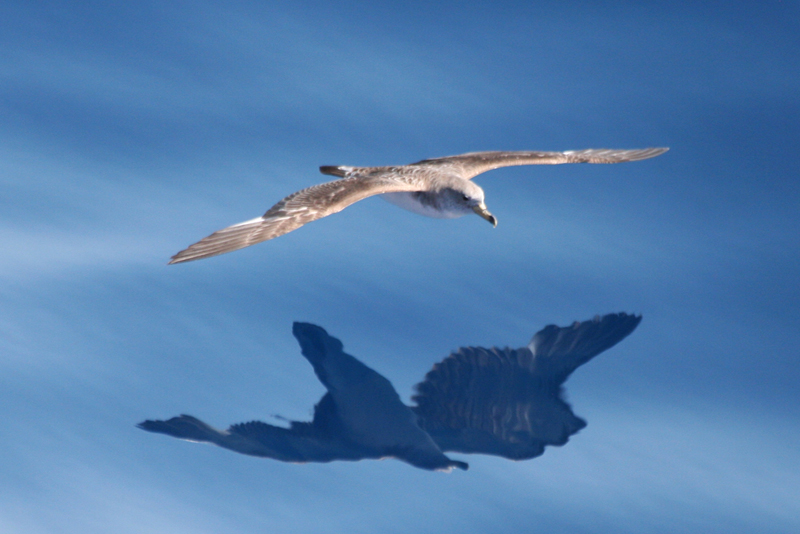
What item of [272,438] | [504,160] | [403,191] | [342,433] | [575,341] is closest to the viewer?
[272,438]

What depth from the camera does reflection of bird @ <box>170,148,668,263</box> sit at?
31.2 feet

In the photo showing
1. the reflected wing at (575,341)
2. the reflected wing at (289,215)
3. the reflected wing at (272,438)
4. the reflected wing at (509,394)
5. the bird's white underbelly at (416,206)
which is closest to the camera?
the reflected wing at (272,438)

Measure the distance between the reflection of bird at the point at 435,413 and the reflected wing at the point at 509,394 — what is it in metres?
0.01

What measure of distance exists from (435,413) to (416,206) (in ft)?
11.5

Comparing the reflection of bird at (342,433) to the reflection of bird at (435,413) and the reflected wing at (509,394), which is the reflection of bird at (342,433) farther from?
the reflected wing at (509,394)

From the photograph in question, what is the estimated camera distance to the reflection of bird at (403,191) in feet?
31.2

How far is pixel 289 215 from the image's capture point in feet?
31.9

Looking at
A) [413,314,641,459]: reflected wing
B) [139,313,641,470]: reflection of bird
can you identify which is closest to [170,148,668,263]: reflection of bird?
[139,313,641,470]: reflection of bird

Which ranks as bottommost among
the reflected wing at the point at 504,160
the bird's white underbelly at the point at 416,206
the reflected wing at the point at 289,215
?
the reflected wing at the point at 289,215

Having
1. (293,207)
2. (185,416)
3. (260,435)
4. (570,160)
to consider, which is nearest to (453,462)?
(260,435)

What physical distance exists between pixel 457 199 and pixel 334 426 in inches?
144

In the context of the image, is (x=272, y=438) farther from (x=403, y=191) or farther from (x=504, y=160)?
(x=504, y=160)

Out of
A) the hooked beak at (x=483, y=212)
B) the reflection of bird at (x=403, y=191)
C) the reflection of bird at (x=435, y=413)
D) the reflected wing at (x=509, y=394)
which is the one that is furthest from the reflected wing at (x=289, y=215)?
the reflected wing at (x=509, y=394)

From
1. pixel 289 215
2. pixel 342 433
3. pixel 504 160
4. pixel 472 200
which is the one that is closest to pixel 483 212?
pixel 472 200
